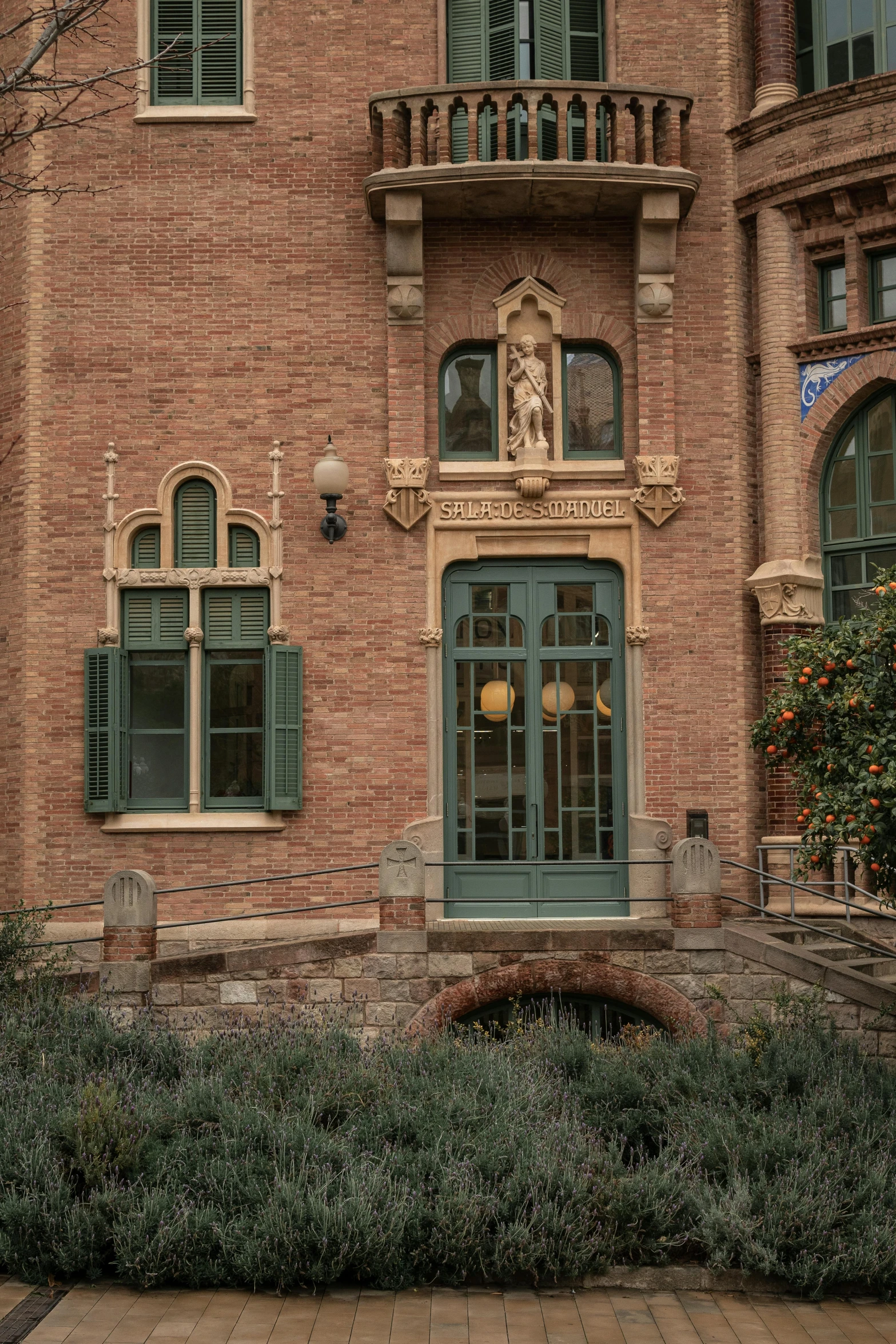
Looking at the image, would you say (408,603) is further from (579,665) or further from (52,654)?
(52,654)

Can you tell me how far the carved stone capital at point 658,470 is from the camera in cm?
1488

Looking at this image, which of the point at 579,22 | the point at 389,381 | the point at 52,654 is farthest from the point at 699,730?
the point at 579,22

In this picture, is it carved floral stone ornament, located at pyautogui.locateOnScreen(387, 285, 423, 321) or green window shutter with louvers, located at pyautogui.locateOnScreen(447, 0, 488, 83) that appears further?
green window shutter with louvers, located at pyautogui.locateOnScreen(447, 0, 488, 83)

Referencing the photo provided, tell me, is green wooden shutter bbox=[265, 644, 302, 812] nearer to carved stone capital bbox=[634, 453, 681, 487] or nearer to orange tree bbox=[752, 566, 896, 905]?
carved stone capital bbox=[634, 453, 681, 487]

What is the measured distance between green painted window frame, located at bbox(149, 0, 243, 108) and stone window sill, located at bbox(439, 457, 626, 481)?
15.4ft

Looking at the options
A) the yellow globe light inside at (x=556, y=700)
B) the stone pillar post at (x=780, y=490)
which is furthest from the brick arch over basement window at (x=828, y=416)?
the yellow globe light inside at (x=556, y=700)

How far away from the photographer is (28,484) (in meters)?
15.1

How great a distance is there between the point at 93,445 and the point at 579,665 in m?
5.72

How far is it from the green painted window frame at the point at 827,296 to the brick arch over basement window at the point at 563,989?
7.50 metres

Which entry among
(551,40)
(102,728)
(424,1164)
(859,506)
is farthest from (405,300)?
(424,1164)

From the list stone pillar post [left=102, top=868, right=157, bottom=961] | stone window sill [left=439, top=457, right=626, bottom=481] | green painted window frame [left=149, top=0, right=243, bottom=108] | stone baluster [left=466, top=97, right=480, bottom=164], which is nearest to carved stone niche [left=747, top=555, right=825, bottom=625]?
stone window sill [left=439, top=457, right=626, bottom=481]

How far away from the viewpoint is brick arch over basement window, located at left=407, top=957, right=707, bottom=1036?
11922mm

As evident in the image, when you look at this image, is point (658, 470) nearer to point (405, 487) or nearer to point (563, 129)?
point (405, 487)

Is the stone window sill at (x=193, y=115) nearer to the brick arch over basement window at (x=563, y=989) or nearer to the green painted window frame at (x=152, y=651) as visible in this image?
the green painted window frame at (x=152, y=651)
